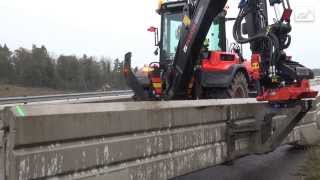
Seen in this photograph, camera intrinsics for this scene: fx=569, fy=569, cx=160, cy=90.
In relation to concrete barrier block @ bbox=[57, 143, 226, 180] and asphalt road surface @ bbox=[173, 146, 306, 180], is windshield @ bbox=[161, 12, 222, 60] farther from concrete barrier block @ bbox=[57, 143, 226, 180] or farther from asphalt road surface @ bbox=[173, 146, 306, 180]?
concrete barrier block @ bbox=[57, 143, 226, 180]

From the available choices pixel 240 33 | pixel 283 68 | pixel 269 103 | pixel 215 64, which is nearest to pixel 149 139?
pixel 269 103

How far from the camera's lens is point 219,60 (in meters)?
11.4

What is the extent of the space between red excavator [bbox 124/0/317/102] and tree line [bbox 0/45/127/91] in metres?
17.2

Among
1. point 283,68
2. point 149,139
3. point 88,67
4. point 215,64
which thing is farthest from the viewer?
point 88,67

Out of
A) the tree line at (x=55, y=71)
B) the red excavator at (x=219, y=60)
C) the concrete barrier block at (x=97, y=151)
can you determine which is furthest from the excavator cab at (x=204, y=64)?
the tree line at (x=55, y=71)

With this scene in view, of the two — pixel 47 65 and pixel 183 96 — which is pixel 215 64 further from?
pixel 47 65

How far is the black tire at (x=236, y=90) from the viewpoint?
11.0 metres

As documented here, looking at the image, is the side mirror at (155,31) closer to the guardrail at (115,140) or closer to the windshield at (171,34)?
the windshield at (171,34)

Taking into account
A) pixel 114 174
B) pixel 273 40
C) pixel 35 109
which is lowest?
pixel 114 174

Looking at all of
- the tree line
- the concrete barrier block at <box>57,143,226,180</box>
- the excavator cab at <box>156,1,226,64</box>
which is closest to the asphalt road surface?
Answer: the concrete barrier block at <box>57,143,226,180</box>

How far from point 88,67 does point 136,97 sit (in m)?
23.4

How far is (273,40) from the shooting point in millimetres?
9125

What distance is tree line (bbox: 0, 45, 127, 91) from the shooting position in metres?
30.5

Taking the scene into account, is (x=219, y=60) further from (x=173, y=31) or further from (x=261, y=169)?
(x=261, y=169)
